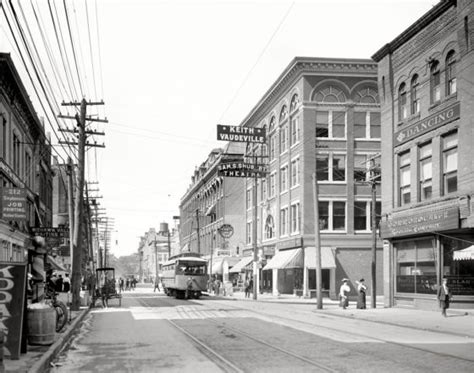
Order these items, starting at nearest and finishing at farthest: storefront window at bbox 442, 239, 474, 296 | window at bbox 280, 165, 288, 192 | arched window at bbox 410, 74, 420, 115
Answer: storefront window at bbox 442, 239, 474, 296, arched window at bbox 410, 74, 420, 115, window at bbox 280, 165, 288, 192

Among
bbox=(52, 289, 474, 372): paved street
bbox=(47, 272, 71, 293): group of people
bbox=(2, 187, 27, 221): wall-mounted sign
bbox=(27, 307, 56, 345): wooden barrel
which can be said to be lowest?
bbox=(52, 289, 474, 372): paved street

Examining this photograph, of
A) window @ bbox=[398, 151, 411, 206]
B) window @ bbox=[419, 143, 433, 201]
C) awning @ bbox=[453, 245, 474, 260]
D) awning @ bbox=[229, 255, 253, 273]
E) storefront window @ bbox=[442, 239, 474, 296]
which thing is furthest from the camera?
awning @ bbox=[229, 255, 253, 273]

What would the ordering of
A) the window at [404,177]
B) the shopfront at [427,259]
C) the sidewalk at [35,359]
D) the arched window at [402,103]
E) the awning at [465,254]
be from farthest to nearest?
the arched window at [402,103]
the window at [404,177]
the shopfront at [427,259]
the awning at [465,254]
the sidewalk at [35,359]

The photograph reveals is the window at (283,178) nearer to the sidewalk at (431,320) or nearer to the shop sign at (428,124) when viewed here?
the shop sign at (428,124)

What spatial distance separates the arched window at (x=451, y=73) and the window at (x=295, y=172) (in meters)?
22.1

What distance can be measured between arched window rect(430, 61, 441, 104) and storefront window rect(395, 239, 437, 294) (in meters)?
6.38

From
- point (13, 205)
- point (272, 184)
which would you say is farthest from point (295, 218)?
point (13, 205)

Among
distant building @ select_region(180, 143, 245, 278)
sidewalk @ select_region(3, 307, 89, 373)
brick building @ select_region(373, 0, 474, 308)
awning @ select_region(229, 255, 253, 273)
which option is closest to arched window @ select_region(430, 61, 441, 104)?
brick building @ select_region(373, 0, 474, 308)

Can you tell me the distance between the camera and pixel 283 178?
53188mm

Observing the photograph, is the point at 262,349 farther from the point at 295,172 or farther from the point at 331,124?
the point at 295,172

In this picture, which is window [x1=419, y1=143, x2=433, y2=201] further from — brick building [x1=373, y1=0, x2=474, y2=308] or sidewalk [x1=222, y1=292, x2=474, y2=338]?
sidewalk [x1=222, y1=292, x2=474, y2=338]

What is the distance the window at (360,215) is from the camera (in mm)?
48125

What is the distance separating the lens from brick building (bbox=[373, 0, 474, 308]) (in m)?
25.8

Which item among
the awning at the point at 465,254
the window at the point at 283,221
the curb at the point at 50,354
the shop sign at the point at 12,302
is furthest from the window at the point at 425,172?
the window at the point at 283,221
